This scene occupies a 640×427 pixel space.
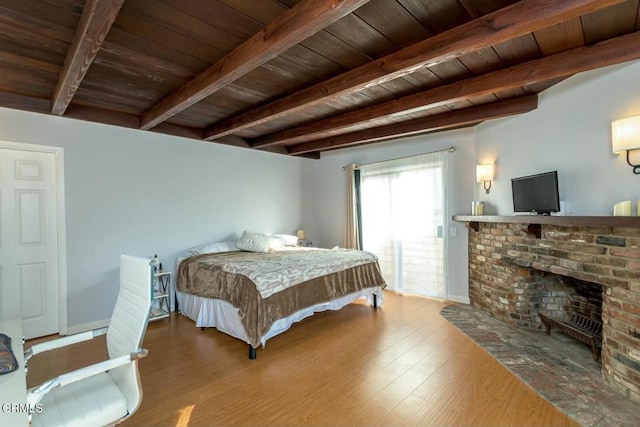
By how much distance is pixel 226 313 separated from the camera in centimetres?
321

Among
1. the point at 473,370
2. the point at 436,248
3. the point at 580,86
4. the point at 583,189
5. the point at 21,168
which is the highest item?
the point at 580,86

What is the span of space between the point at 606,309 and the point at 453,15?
2478 mm

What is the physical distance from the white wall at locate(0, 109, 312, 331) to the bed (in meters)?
0.54

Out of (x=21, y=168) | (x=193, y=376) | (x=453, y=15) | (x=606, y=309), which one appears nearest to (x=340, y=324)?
(x=193, y=376)

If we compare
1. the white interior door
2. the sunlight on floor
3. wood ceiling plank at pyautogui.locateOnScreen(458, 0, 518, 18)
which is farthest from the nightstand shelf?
wood ceiling plank at pyautogui.locateOnScreen(458, 0, 518, 18)

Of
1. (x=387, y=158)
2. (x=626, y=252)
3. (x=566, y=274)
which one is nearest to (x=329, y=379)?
(x=566, y=274)

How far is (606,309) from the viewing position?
2.40 metres

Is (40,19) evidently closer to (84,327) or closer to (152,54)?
(152,54)

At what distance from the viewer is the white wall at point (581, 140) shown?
7.97 feet

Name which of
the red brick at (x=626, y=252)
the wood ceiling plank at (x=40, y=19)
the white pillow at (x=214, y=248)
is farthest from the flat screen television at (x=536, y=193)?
the wood ceiling plank at (x=40, y=19)

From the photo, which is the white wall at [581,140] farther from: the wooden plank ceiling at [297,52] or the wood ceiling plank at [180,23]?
the wood ceiling plank at [180,23]

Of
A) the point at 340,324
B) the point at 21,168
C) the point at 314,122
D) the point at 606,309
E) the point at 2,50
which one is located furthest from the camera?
the point at 314,122

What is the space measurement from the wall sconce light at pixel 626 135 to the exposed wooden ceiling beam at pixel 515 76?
446mm

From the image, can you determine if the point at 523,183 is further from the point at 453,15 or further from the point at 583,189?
the point at 453,15
